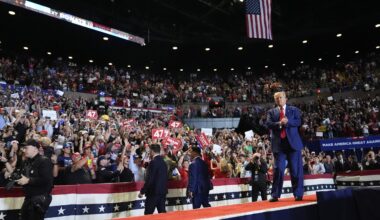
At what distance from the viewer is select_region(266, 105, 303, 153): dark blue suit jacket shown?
17.0 feet

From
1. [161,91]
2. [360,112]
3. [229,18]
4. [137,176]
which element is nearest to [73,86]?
[161,91]

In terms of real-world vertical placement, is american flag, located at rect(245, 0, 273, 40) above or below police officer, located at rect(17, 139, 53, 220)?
above

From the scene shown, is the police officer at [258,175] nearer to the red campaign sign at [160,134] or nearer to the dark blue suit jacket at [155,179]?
the red campaign sign at [160,134]

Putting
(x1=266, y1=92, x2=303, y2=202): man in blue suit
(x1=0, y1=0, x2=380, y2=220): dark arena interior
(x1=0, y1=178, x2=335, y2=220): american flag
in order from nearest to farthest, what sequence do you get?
1. (x1=266, y1=92, x2=303, y2=202): man in blue suit
2. (x1=0, y1=0, x2=380, y2=220): dark arena interior
3. (x1=0, y1=178, x2=335, y2=220): american flag

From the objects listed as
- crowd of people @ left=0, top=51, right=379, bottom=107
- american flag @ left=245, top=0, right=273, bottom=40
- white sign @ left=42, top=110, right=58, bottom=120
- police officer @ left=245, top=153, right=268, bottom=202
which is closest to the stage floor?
police officer @ left=245, top=153, right=268, bottom=202

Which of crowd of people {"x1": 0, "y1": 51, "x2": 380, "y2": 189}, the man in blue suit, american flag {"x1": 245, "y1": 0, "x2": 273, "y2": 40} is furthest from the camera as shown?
american flag {"x1": 245, "y1": 0, "x2": 273, "y2": 40}

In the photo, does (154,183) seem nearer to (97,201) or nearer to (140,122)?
(97,201)

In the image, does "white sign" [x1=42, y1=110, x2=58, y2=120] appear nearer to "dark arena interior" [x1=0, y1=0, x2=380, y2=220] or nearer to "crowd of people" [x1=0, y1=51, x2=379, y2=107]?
"dark arena interior" [x1=0, y1=0, x2=380, y2=220]

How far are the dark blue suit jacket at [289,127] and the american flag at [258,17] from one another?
8.60m

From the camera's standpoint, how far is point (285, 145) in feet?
17.2

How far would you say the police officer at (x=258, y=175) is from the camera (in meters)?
10.7

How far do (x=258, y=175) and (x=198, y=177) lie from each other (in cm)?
310

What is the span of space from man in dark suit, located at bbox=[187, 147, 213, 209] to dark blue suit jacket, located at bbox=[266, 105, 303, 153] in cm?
329

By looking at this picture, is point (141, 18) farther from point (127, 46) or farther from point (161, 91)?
point (161, 91)
